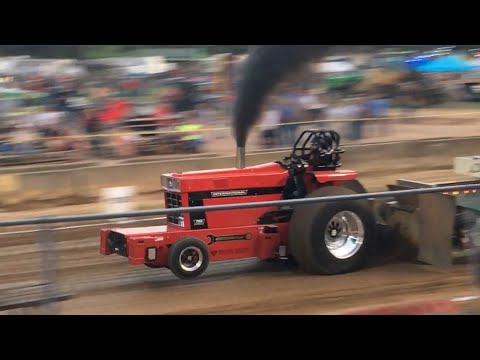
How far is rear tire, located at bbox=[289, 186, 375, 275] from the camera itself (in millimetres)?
6590

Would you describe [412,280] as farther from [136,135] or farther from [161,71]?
[161,71]

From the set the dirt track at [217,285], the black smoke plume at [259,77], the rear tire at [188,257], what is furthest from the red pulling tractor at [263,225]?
the black smoke plume at [259,77]

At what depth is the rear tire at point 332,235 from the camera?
21.6 ft

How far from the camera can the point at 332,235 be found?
22.9ft

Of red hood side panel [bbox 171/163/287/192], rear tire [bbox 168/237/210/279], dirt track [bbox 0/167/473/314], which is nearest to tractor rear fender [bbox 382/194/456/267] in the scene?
dirt track [bbox 0/167/473/314]

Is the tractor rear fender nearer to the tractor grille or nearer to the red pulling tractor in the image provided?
the red pulling tractor

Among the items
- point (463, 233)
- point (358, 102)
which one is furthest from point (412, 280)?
point (358, 102)

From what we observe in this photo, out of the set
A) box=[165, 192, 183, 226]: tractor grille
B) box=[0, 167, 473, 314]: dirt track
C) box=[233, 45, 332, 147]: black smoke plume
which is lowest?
box=[0, 167, 473, 314]: dirt track

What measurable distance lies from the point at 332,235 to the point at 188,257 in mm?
1305

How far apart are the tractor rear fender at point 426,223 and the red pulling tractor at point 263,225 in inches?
10.3

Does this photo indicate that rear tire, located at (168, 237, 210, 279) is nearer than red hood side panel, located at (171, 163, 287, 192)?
Yes

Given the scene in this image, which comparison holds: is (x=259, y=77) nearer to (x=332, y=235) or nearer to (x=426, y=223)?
(x=332, y=235)

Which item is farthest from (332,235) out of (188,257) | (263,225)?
(188,257)

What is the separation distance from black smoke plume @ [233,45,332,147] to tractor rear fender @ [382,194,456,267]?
1848mm
